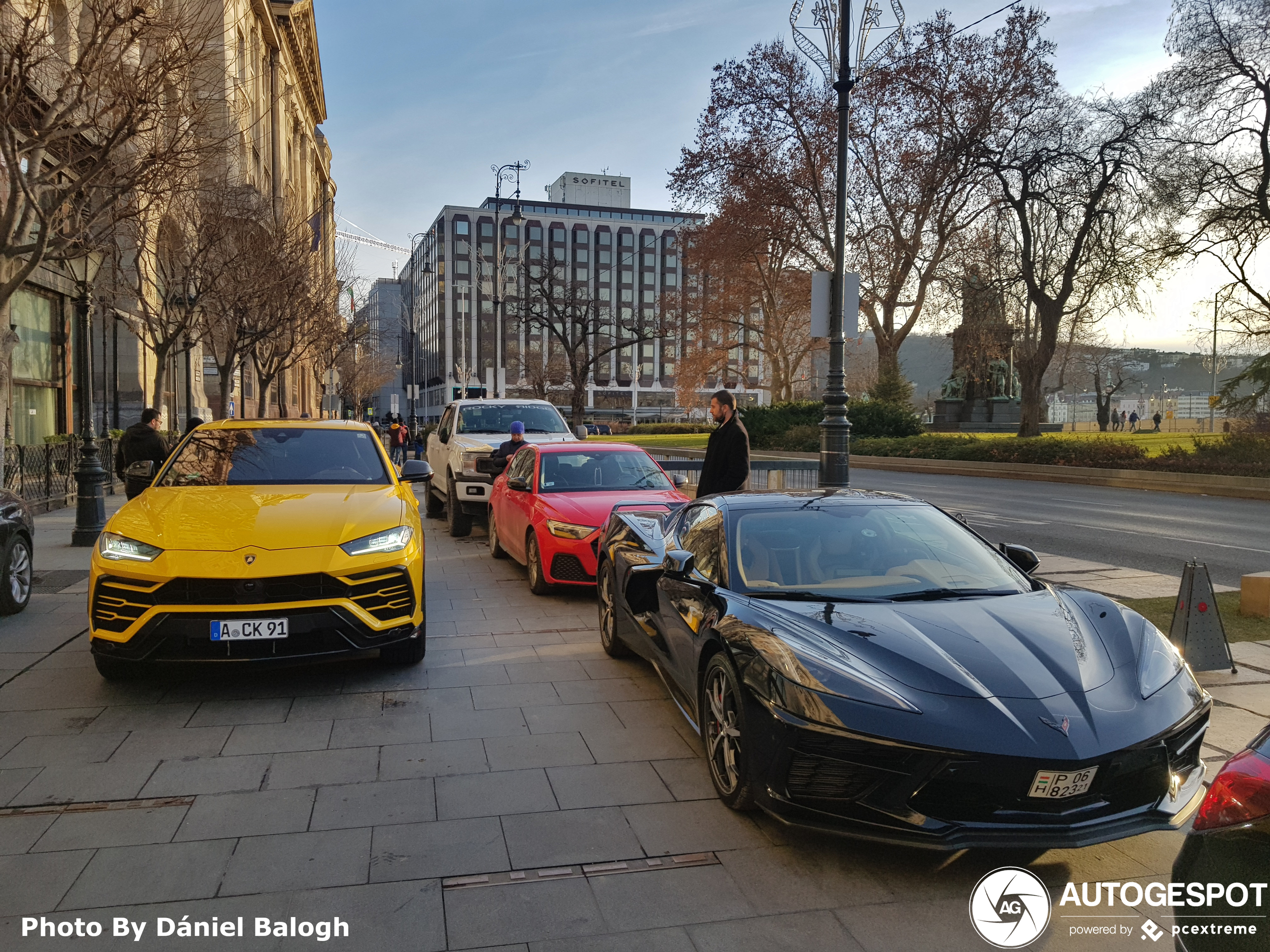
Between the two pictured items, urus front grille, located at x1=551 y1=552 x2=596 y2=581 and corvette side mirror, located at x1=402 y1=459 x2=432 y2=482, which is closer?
corvette side mirror, located at x1=402 y1=459 x2=432 y2=482

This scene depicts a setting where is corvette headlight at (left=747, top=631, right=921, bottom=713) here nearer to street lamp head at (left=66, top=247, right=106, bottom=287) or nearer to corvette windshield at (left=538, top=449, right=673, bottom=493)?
corvette windshield at (left=538, top=449, right=673, bottom=493)

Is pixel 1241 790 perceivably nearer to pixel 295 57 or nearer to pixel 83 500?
pixel 83 500

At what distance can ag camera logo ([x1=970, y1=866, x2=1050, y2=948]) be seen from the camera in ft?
10.0

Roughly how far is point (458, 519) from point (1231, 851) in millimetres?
12536

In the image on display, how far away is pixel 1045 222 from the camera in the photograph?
1172 inches

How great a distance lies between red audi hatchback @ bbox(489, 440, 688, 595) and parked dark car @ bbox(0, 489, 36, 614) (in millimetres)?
4397

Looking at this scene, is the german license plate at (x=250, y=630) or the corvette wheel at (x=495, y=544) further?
the corvette wheel at (x=495, y=544)

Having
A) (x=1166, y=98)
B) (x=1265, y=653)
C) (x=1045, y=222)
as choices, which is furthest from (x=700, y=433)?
(x=1265, y=653)

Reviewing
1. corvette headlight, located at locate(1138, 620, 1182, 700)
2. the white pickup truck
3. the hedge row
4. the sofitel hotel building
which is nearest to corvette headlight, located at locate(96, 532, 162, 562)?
corvette headlight, located at locate(1138, 620, 1182, 700)

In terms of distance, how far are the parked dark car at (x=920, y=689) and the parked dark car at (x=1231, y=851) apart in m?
0.86

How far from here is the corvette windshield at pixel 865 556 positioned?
448cm

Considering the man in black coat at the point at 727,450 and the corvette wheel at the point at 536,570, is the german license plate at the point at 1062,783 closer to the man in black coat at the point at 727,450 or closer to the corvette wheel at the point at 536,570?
the man in black coat at the point at 727,450

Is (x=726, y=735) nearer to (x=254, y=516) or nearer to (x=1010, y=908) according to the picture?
(x=1010, y=908)

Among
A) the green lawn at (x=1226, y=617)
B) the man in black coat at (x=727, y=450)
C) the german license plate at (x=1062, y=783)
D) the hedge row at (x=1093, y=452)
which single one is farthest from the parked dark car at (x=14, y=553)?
the hedge row at (x=1093, y=452)
